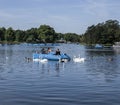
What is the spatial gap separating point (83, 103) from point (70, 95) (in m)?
2.79

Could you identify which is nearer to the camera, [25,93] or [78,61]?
[25,93]

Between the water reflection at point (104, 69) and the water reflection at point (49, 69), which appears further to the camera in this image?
the water reflection at point (49, 69)

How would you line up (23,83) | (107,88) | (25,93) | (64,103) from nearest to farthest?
1. (64,103)
2. (25,93)
3. (107,88)
4. (23,83)

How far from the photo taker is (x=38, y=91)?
1010 inches

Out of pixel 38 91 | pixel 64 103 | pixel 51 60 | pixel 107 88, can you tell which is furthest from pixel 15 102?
pixel 51 60

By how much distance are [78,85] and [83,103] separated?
813 cm

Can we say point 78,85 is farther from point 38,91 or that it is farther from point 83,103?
point 83,103

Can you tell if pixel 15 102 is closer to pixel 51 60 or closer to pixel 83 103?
pixel 83 103

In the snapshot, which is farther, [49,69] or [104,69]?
[104,69]

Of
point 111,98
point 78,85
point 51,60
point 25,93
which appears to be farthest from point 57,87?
point 51,60

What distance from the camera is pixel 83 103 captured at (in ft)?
70.3

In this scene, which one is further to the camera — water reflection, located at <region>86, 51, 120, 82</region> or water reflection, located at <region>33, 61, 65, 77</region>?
water reflection, located at <region>33, 61, 65, 77</region>

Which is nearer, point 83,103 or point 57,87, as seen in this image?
point 83,103

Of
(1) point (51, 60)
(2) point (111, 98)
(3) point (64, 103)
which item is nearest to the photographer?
(3) point (64, 103)
